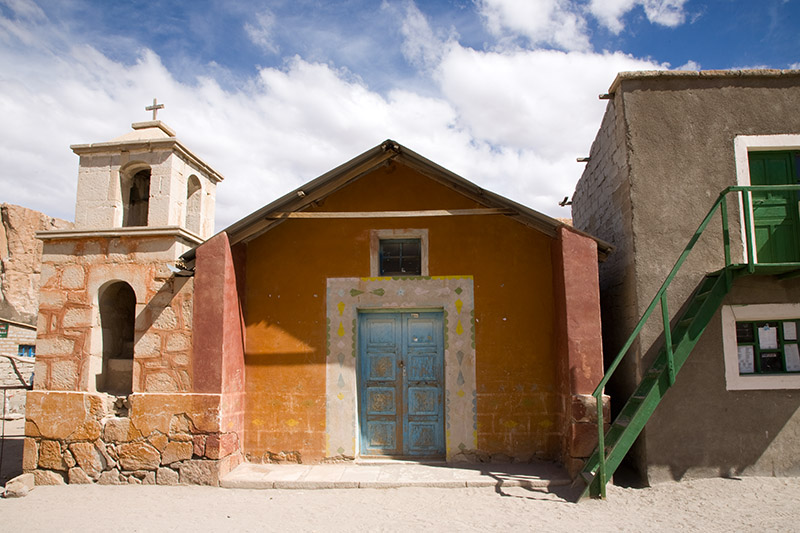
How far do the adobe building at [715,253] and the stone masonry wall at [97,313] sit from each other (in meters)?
6.13

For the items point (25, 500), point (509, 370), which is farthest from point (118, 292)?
point (509, 370)

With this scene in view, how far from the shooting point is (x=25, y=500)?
6449 mm

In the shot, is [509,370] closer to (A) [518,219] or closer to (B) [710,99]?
(A) [518,219]

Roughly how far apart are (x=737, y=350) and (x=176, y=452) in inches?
290

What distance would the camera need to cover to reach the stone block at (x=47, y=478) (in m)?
7.00

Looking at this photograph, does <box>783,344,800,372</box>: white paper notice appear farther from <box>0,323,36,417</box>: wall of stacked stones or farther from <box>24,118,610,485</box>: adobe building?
<box>0,323,36,417</box>: wall of stacked stones

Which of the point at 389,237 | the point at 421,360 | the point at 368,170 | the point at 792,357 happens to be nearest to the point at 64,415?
the point at 421,360

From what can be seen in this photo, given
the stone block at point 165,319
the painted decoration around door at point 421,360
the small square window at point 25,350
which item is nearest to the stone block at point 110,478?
the stone block at point 165,319

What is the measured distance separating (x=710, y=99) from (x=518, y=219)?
2.98m

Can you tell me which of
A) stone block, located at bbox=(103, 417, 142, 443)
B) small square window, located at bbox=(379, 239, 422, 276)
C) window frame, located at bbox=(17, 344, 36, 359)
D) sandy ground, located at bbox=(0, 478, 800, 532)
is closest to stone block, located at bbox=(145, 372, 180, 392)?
stone block, located at bbox=(103, 417, 142, 443)

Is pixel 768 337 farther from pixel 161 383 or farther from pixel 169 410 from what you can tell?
pixel 161 383

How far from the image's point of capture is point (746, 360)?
266 inches

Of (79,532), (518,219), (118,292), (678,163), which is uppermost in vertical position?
(678,163)

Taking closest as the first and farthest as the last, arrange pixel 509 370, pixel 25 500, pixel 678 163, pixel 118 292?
pixel 25 500
pixel 678 163
pixel 509 370
pixel 118 292
